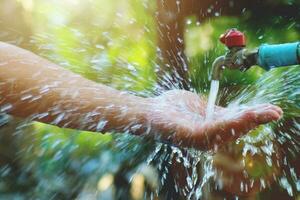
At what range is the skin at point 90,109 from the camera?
1.05 meters

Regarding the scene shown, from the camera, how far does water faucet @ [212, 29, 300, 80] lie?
0.82 meters

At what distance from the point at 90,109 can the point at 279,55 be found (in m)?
0.46

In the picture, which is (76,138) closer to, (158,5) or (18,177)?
(18,177)

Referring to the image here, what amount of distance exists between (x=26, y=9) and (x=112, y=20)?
1.19 ft

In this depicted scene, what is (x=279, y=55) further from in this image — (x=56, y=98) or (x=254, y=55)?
(x=56, y=98)

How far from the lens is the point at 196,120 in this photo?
1132mm

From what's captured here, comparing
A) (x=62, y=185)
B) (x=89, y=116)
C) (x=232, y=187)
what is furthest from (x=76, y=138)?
(x=89, y=116)

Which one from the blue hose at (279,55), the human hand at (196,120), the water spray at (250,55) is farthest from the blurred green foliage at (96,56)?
the blue hose at (279,55)

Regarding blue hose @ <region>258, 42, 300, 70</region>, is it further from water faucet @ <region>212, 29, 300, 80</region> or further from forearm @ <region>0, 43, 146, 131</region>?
forearm @ <region>0, 43, 146, 131</region>

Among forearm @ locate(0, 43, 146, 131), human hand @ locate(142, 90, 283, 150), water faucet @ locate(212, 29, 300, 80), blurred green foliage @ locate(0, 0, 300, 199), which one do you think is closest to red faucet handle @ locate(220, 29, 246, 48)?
water faucet @ locate(212, 29, 300, 80)

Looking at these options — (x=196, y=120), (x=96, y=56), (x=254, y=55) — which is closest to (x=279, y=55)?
(x=254, y=55)

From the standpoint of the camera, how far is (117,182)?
2.03 meters

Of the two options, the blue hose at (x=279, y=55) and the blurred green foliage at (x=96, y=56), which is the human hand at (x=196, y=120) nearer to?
the blue hose at (x=279, y=55)

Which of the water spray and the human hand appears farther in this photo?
the human hand
